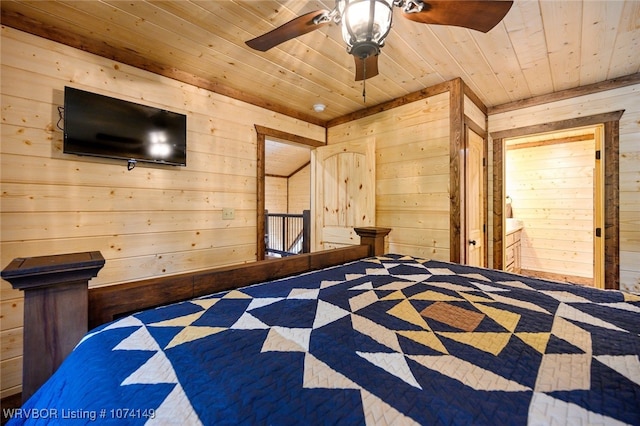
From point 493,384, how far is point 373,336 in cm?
32

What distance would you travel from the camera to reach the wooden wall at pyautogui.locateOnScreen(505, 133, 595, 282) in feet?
13.1

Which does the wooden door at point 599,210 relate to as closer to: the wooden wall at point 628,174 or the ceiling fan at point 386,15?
the wooden wall at point 628,174

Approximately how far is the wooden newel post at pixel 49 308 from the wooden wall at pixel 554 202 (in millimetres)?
5063

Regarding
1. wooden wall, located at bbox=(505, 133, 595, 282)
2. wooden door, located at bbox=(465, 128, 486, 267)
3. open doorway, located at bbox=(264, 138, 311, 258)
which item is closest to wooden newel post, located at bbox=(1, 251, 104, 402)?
wooden door, located at bbox=(465, 128, 486, 267)

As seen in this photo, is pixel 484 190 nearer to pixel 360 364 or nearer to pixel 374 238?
pixel 374 238

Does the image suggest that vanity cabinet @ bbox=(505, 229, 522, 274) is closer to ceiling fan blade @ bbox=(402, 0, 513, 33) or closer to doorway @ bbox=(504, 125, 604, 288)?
doorway @ bbox=(504, 125, 604, 288)

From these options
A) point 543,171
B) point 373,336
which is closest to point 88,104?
point 373,336

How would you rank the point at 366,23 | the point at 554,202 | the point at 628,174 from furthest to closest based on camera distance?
the point at 554,202 < the point at 628,174 < the point at 366,23

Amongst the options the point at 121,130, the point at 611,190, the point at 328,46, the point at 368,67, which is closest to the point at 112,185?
the point at 121,130

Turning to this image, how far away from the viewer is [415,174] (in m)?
2.74

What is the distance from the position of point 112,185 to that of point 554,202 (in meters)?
5.90

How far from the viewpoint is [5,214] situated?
1.61m

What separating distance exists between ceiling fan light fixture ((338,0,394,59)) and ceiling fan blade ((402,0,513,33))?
0.56 feet

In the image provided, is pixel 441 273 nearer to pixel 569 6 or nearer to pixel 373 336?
pixel 373 336
